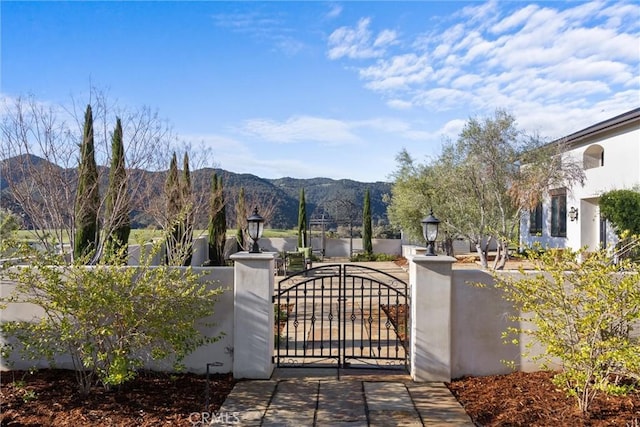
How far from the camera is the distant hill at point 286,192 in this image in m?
8.63

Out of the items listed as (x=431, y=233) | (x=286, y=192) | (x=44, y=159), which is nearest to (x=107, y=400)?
(x=431, y=233)

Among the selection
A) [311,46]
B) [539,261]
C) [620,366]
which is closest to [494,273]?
[539,261]

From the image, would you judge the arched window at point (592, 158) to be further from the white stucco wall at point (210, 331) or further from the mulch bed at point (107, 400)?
the mulch bed at point (107, 400)

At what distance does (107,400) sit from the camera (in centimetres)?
402

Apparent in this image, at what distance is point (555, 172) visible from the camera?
13891 millimetres

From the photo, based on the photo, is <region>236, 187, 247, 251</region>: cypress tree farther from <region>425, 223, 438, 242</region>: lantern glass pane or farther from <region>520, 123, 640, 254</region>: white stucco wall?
<region>425, 223, 438, 242</region>: lantern glass pane

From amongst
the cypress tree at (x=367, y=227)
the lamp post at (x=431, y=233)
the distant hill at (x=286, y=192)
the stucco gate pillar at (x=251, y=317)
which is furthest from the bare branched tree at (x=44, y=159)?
the cypress tree at (x=367, y=227)

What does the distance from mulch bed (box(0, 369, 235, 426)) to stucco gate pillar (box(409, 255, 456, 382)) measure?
224 cm

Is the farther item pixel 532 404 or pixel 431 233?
pixel 431 233

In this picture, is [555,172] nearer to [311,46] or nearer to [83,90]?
[311,46]

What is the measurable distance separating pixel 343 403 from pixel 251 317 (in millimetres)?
1457

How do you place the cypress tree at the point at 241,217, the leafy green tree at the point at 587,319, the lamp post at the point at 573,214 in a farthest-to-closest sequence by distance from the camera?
1. the cypress tree at the point at 241,217
2. the lamp post at the point at 573,214
3. the leafy green tree at the point at 587,319

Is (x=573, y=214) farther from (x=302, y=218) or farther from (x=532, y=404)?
(x=532, y=404)

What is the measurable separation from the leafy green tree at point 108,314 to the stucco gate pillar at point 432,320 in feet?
7.90
